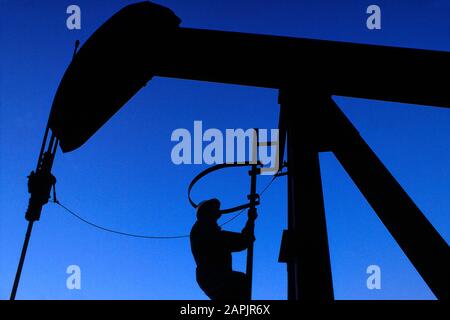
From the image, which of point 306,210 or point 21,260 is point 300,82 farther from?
point 21,260

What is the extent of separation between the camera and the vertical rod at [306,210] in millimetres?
1888

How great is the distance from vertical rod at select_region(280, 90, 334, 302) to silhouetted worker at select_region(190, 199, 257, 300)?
0.97 metres

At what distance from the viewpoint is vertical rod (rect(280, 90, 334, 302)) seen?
1.89 m

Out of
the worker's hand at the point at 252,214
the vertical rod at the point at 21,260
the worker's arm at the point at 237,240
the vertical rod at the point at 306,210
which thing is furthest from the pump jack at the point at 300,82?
the vertical rod at the point at 21,260

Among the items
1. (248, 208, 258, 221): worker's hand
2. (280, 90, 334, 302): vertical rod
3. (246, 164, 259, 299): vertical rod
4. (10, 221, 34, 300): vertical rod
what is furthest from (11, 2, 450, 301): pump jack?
(10, 221, 34, 300): vertical rod

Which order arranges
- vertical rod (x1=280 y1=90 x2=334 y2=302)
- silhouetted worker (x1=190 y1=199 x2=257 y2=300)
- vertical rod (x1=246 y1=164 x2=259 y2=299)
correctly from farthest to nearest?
Result: vertical rod (x1=246 y1=164 x2=259 y2=299) < silhouetted worker (x1=190 y1=199 x2=257 y2=300) < vertical rod (x1=280 y1=90 x2=334 y2=302)

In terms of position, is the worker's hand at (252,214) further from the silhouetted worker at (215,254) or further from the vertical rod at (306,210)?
the vertical rod at (306,210)

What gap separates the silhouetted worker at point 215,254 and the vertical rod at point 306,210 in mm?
965

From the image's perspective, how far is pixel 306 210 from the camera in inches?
80.0

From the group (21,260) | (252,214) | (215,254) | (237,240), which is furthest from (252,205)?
(21,260)

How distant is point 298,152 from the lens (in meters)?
2.20

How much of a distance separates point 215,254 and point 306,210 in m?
1.36

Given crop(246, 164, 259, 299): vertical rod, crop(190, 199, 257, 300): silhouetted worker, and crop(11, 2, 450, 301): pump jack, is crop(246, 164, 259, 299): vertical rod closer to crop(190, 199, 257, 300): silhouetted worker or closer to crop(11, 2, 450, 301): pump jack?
crop(190, 199, 257, 300): silhouetted worker
